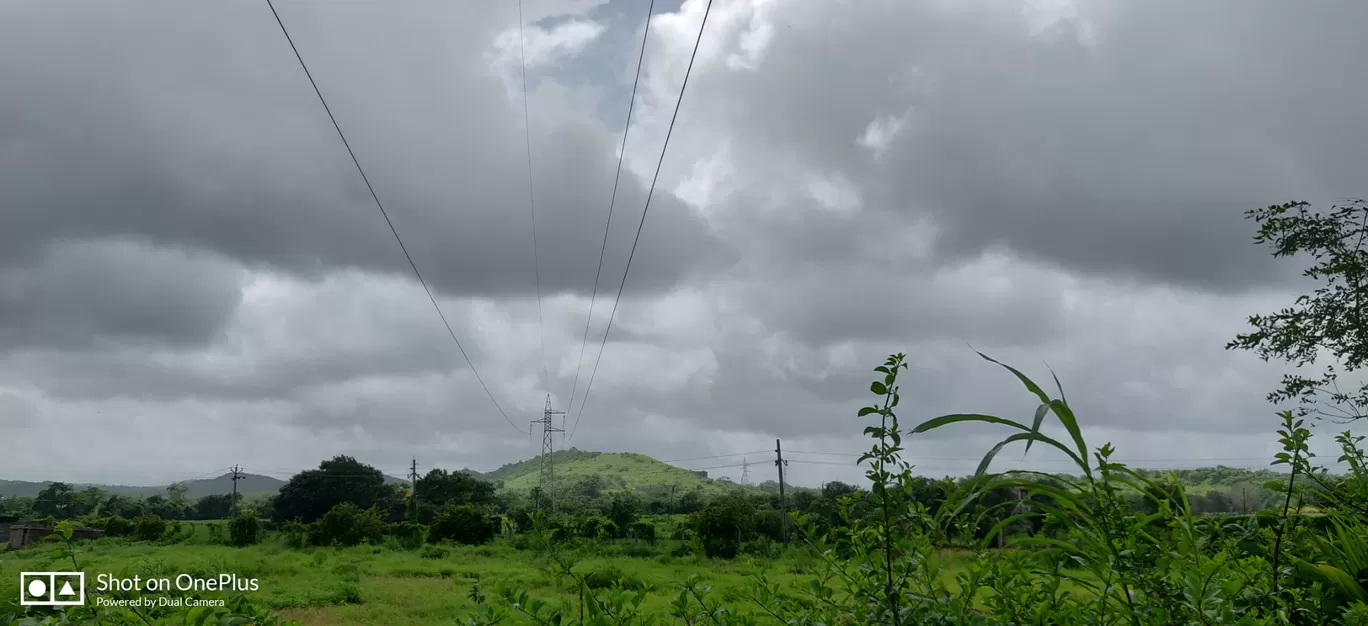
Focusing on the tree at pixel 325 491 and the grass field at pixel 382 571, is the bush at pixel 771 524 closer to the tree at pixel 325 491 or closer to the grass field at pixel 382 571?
the grass field at pixel 382 571

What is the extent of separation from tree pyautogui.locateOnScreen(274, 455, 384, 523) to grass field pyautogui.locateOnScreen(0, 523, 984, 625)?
10438 millimetres

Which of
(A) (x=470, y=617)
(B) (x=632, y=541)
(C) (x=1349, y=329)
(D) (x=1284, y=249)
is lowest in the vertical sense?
(B) (x=632, y=541)

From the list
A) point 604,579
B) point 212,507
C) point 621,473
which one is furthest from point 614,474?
point 604,579

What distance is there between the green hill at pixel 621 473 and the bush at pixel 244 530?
55.4 m

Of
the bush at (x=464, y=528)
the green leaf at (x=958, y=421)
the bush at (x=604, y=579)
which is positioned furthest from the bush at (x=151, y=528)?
the green leaf at (x=958, y=421)

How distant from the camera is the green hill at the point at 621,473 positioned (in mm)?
104806

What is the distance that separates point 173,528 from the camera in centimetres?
4616

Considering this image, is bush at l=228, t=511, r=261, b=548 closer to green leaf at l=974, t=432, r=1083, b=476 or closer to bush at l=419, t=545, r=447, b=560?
bush at l=419, t=545, r=447, b=560

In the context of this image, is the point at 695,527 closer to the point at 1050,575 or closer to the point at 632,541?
the point at 632,541

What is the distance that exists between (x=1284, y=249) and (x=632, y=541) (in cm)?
3519

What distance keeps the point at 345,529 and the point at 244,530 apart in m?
5.04

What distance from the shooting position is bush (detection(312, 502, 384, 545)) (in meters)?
42.3

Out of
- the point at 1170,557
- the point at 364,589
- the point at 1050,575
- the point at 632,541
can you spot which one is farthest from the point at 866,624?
the point at 632,541

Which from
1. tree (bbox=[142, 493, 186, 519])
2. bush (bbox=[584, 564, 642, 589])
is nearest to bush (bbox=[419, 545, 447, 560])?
bush (bbox=[584, 564, 642, 589])
